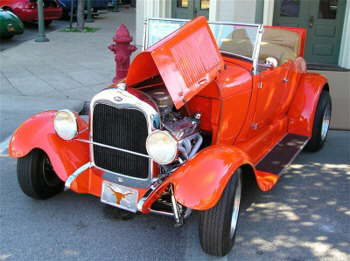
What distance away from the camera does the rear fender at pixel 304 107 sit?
502 centimetres

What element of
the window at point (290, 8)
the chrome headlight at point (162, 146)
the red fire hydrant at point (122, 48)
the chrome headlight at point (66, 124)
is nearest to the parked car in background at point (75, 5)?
the window at point (290, 8)

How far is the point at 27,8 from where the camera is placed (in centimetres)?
1439

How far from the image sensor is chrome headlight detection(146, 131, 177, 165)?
3000mm

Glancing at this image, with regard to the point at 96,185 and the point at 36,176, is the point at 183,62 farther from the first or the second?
the point at 36,176

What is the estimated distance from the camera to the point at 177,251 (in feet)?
10.6

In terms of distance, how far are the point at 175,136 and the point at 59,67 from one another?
6.58 meters

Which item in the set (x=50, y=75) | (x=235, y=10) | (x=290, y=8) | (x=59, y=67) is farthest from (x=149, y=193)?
(x=290, y=8)

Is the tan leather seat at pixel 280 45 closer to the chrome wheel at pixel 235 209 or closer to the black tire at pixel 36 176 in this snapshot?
the chrome wheel at pixel 235 209

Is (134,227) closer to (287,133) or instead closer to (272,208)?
(272,208)

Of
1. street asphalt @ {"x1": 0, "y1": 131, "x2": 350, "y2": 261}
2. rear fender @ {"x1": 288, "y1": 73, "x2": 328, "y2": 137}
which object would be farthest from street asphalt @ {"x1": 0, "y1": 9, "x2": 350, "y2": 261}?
rear fender @ {"x1": 288, "y1": 73, "x2": 328, "y2": 137}

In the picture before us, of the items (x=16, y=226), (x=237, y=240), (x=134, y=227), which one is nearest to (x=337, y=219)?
(x=237, y=240)

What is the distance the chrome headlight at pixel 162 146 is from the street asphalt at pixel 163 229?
76cm

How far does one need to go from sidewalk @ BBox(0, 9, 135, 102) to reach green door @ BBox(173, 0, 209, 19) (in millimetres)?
2344

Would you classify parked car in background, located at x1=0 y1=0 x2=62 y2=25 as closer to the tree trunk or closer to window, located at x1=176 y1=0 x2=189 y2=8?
the tree trunk
